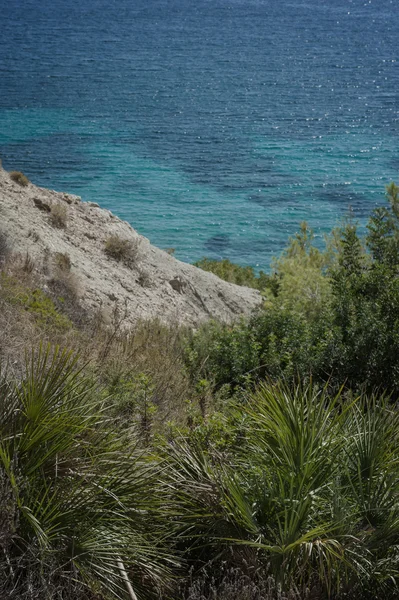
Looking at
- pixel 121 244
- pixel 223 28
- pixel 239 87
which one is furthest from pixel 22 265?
pixel 223 28

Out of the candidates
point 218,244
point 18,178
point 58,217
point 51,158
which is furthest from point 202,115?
point 58,217

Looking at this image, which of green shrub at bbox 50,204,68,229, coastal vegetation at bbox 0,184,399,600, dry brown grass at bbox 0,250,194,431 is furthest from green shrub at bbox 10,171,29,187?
coastal vegetation at bbox 0,184,399,600

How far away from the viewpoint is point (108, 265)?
15648 mm

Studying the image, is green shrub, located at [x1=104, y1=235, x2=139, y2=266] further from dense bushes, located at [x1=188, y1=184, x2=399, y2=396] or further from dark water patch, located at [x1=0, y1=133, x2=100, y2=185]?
dark water patch, located at [x1=0, y1=133, x2=100, y2=185]

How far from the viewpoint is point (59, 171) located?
40.0m

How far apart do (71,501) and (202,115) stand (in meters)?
49.0

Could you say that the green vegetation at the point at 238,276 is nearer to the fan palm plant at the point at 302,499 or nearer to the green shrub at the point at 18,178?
→ the green shrub at the point at 18,178

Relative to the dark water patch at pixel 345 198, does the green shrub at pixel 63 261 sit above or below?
below

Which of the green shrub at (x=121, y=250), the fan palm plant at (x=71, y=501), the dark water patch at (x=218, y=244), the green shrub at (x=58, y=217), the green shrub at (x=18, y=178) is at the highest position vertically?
the dark water patch at (x=218, y=244)

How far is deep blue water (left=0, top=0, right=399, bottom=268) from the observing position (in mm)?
38312

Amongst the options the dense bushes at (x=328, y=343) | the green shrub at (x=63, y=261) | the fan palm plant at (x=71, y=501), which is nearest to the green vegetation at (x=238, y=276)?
the green shrub at (x=63, y=261)

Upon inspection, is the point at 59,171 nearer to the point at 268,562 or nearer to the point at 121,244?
the point at 121,244

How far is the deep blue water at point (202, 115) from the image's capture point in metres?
38.3

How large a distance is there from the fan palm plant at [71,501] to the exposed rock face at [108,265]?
8.09 metres
